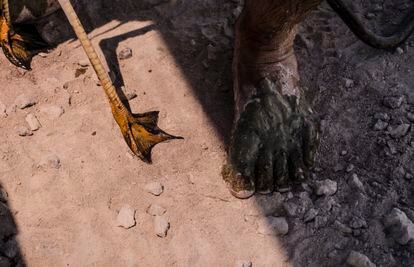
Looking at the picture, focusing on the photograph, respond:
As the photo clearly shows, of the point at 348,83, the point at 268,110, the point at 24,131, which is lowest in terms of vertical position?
the point at 348,83

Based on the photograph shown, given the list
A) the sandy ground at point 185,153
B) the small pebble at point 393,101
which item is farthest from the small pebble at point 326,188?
the small pebble at point 393,101

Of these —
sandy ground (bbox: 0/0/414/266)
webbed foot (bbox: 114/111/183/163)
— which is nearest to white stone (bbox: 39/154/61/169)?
sandy ground (bbox: 0/0/414/266)

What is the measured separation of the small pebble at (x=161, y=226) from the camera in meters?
1.57

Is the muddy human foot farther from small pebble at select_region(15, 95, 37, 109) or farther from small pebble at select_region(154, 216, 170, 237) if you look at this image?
small pebble at select_region(15, 95, 37, 109)

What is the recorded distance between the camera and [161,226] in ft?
5.19

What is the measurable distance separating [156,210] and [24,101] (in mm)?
629

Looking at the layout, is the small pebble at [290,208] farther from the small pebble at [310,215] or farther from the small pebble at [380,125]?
the small pebble at [380,125]

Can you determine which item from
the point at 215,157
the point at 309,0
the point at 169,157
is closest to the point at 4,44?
the point at 169,157

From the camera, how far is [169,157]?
5.76 feet

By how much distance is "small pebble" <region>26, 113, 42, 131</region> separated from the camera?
180 cm

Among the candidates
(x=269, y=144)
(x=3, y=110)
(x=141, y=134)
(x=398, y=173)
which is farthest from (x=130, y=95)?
(x=398, y=173)

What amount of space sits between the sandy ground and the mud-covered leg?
0.06 m

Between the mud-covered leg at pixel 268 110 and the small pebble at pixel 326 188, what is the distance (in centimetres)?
6

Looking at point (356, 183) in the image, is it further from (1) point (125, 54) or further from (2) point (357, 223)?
(1) point (125, 54)
